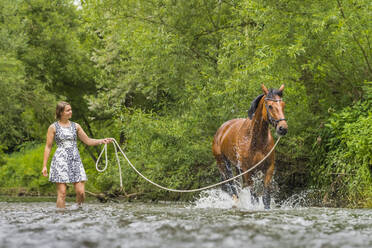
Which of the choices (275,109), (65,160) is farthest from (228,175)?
(65,160)

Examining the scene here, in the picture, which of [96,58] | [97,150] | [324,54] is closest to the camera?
[324,54]

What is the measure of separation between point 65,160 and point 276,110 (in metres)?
3.51

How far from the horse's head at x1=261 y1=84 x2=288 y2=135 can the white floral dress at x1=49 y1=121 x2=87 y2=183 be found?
10.6ft

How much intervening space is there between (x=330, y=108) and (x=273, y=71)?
1.55 m

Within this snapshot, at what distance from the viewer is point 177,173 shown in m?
15.3

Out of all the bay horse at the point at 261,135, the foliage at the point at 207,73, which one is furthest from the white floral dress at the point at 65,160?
the foliage at the point at 207,73

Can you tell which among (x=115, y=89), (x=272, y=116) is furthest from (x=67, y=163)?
(x=115, y=89)

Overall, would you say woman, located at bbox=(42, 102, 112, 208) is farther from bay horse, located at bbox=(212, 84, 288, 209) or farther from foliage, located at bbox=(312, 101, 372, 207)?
foliage, located at bbox=(312, 101, 372, 207)

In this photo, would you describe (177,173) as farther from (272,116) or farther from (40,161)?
(40,161)

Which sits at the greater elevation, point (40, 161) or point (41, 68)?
point (41, 68)

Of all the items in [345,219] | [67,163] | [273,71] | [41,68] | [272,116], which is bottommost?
[345,219]

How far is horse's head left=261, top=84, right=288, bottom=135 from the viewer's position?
27.2ft

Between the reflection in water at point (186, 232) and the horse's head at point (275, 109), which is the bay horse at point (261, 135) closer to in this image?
the horse's head at point (275, 109)

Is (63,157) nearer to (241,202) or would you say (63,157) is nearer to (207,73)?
(241,202)
